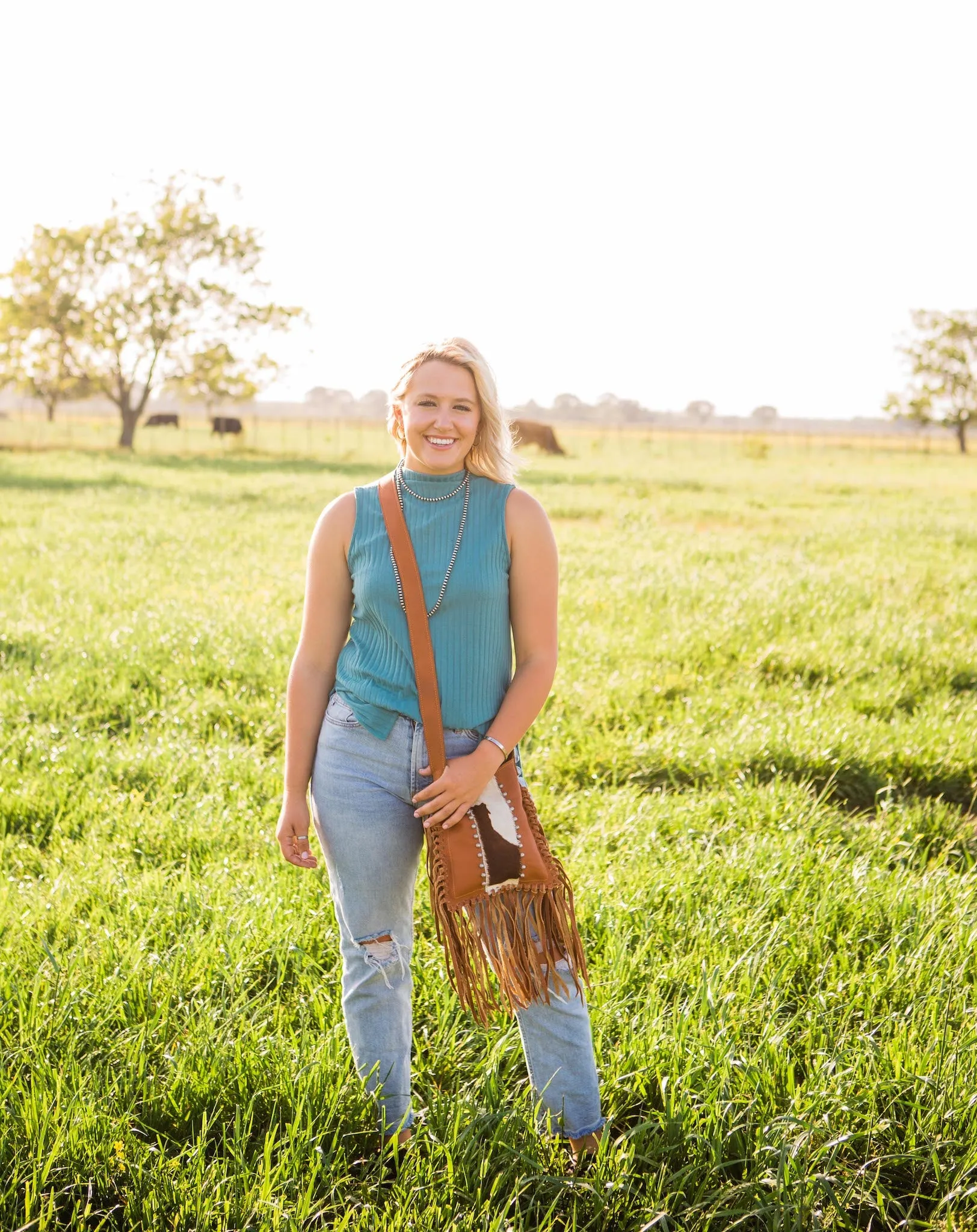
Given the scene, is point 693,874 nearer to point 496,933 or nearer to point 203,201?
point 496,933

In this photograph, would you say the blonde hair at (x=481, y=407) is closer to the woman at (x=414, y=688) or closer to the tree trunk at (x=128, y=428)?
the woman at (x=414, y=688)

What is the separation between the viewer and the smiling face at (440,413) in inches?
92.2

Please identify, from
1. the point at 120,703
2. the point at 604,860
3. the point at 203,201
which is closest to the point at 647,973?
the point at 604,860

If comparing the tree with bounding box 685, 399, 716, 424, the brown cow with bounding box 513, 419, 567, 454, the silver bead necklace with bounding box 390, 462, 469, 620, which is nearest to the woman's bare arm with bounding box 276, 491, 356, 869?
the silver bead necklace with bounding box 390, 462, 469, 620

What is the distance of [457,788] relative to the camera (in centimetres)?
225

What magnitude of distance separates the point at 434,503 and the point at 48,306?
46.1 metres

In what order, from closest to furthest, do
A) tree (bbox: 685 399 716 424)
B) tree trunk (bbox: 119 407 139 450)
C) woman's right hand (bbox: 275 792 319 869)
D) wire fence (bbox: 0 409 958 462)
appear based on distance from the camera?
woman's right hand (bbox: 275 792 319 869) → wire fence (bbox: 0 409 958 462) → tree trunk (bbox: 119 407 139 450) → tree (bbox: 685 399 716 424)

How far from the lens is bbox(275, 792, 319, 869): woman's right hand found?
2.51m

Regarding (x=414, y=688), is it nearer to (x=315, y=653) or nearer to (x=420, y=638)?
(x=420, y=638)

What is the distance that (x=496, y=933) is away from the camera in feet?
7.68

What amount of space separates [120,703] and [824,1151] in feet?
15.8

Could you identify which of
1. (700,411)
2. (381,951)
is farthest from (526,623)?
(700,411)

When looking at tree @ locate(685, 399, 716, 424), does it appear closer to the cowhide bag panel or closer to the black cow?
the black cow

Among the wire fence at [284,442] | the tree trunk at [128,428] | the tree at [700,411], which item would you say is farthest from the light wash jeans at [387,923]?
the tree at [700,411]
